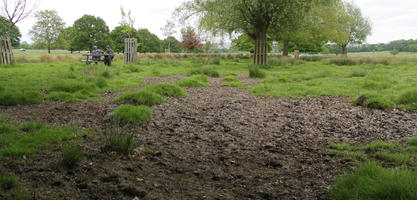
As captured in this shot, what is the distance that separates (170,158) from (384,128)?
5007 millimetres

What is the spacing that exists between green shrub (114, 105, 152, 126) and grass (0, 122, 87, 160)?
0.99 m

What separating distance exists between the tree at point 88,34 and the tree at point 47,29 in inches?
291

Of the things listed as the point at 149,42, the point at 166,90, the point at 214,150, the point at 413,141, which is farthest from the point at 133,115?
the point at 149,42

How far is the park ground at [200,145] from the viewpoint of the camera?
3518 mm

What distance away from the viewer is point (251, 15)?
2222 cm

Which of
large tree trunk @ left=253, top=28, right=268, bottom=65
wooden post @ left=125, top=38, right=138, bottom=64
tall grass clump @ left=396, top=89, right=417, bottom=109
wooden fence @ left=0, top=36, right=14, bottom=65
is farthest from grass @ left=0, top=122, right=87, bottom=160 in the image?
large tree trunk @ left=253, top=28, right=268, bottom=65

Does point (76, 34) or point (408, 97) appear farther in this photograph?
point (76, 34)

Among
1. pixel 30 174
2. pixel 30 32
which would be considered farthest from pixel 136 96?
pixel 30 32

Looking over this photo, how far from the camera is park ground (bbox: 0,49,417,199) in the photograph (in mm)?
3518

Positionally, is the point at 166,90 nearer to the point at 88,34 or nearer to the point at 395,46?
the point at 88,34

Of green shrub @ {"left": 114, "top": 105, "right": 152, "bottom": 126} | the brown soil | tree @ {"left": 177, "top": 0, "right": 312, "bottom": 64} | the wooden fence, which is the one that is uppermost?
tree @ {"left": 177, "top": 0, "right": 312, "bottom": 64}

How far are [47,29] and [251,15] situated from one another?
197 ft

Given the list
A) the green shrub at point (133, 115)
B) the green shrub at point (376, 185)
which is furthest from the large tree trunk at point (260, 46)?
the green shrub at point (376, 185)

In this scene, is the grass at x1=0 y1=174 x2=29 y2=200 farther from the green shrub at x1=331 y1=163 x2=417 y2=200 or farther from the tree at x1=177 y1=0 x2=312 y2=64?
the tree at x1=177 y1=0 x2=312 y2=64
